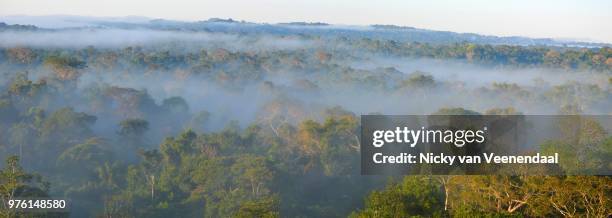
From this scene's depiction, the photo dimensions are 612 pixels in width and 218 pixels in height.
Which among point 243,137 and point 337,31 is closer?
point 243,137

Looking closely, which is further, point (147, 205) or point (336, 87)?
point (336, 87)

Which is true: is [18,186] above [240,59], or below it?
below

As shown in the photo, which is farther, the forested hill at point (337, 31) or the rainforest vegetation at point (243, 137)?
the forested hill at point (337, 31)

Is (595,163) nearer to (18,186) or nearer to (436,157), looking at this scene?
(436,157)

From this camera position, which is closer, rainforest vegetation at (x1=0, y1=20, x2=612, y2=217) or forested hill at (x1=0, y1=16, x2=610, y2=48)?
rainforest vegetation at (x1=0, y1=20, x2=612, y2=217)

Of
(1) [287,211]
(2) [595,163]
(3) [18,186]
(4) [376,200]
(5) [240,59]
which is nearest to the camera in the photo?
(4) [376,200]

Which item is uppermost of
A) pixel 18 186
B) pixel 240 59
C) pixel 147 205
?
pixel 240 59

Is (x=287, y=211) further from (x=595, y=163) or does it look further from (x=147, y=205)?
(x=595, y=163)

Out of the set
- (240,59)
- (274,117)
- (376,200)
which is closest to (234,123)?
(274,117)

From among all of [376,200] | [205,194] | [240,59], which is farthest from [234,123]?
[240,59]

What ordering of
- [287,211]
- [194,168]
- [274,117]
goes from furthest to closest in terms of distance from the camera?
[274,117]
[194,168]
[287,211]
